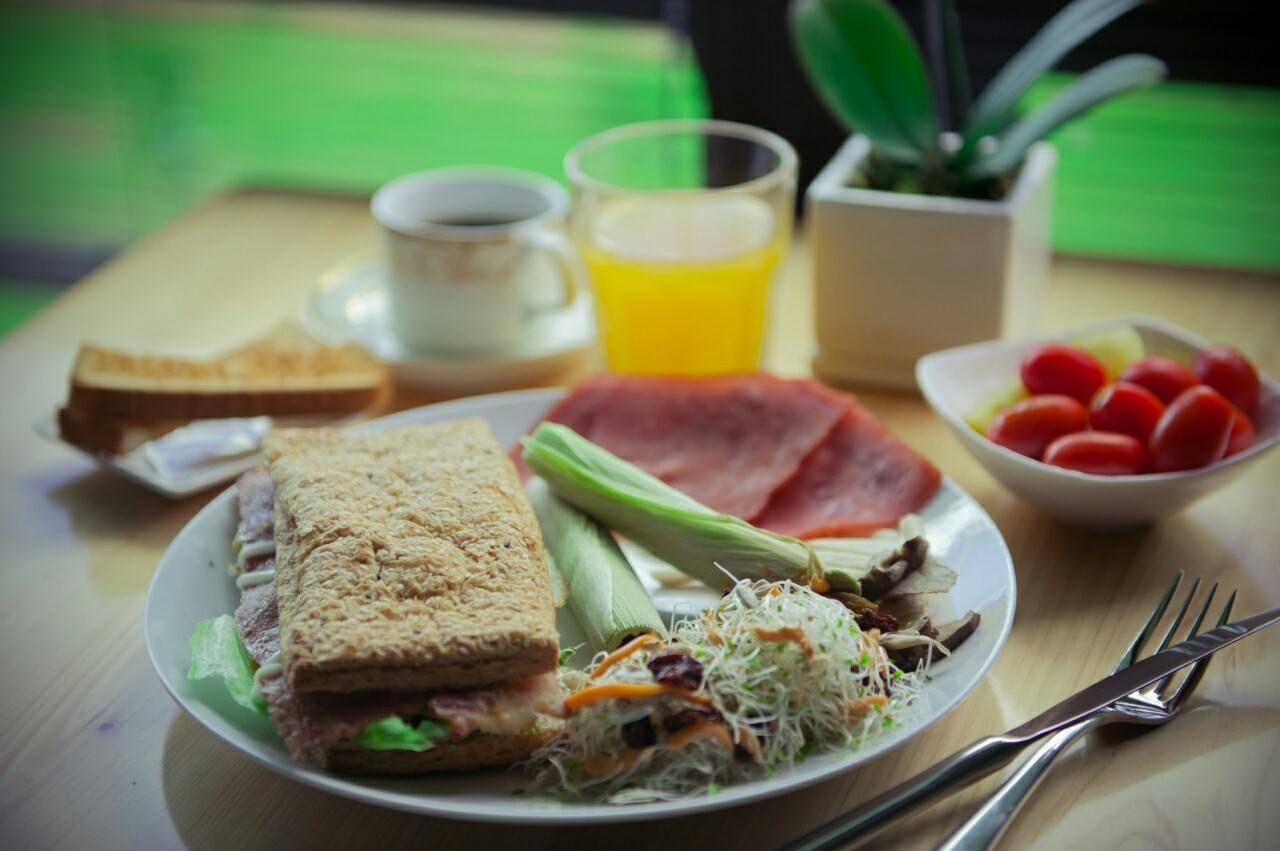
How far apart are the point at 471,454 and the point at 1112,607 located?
0.63 m

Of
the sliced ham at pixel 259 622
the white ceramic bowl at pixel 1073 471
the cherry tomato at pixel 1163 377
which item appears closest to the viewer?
the sliced ham at pixel 259 622

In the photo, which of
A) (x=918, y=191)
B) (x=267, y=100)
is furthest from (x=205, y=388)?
(x=267, y=100)

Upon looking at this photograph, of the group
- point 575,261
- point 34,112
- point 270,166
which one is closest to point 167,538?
point 575,261

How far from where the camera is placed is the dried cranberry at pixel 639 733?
902 millimetres

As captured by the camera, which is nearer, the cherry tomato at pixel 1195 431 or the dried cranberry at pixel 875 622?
the dried cranberry at pixel 875 622

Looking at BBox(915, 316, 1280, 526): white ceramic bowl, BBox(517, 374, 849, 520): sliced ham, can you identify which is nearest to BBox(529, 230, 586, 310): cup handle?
BBox(517, 374, 849, 520): sliced ham

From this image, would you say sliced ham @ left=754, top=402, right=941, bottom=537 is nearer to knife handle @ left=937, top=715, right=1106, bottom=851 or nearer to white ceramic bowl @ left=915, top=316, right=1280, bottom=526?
white ceramic bowl @ left=915, top=316, right=1280, bottom=526

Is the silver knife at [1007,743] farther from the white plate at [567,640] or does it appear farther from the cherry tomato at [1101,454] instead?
the cherry tomato at [1101,454]

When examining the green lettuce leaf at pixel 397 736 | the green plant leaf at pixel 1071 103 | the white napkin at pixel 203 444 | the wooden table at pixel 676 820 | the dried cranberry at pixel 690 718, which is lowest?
the wooden table at pixel 676 820

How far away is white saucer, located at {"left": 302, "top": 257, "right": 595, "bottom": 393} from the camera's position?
1.62m

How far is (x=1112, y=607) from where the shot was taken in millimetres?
1205

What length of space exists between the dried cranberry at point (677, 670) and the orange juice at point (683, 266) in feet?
2.25

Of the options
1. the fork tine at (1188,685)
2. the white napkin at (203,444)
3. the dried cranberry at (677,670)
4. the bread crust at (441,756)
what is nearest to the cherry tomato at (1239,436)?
the fork tine at (1188,685)

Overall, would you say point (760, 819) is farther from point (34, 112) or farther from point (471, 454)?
point (34, 112)
